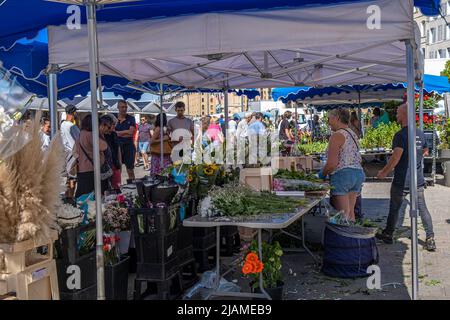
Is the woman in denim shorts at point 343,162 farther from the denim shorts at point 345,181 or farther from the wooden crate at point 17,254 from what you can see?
the wooden crate at point 17,254

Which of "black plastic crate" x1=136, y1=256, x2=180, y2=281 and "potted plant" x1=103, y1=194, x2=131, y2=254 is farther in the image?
"potted plant" x1=103, y1=194, x2=131, y2=254

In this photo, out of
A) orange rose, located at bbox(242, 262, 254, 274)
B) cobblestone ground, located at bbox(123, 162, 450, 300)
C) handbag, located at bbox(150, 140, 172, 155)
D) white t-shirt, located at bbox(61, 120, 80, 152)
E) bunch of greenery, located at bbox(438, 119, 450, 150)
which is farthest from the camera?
bunch of greenery, located at bbox(438, 119, 450, 150)

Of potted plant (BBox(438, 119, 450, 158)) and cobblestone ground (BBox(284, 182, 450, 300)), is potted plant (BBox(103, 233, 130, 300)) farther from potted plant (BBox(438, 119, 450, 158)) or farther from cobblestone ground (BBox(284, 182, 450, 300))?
potted plant (BBox(438, 119, 450, 158))

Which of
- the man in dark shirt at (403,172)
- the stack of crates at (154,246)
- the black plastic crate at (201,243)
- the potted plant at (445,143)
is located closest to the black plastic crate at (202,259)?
the black plastic crate at (201,243)

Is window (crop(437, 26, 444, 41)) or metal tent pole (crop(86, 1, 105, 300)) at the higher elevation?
window (crop(437, 26, 444, 41))

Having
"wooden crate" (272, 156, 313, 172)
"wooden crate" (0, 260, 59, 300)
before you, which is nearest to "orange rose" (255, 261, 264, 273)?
"wooden crate" (0, 260, 59, 300)

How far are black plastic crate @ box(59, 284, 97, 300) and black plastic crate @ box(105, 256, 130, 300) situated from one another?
→ 11.4 inches

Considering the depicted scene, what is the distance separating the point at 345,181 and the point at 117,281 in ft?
8.85

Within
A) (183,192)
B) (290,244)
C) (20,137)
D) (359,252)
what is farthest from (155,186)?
(290,244)

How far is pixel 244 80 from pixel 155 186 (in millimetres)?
4651

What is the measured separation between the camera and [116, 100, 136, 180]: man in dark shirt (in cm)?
906

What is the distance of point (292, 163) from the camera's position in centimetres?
737

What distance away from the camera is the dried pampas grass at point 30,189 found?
259cm

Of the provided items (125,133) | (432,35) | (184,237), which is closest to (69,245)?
(184,237)
